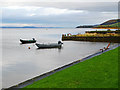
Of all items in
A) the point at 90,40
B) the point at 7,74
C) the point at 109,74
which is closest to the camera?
the point at 109,74

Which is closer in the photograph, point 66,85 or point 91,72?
point 66,85

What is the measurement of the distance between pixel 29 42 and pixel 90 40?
90.8 ft

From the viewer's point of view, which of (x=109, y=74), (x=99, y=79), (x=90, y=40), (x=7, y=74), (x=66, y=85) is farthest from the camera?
(x=90, y=40)

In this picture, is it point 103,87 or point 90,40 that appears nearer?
point 103,87

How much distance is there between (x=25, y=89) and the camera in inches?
499

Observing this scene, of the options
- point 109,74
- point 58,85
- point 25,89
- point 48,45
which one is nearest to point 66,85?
point 58,85

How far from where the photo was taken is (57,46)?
190ft

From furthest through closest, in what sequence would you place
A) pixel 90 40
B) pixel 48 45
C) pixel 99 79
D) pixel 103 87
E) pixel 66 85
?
pixel 90 40
pixel 48 45
pixel 99 79
pixel 66 85
pixel 103 87

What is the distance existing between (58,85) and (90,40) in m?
64.4

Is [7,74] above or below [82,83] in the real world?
below

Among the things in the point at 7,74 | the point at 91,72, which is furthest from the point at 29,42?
the point at 91,72

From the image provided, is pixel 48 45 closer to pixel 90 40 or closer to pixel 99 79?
pixel 90 40

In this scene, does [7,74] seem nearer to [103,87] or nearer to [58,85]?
[58,85]

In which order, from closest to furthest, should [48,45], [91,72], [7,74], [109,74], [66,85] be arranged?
[66,85], [109,74], [91,72], [7,74], [48,45]
